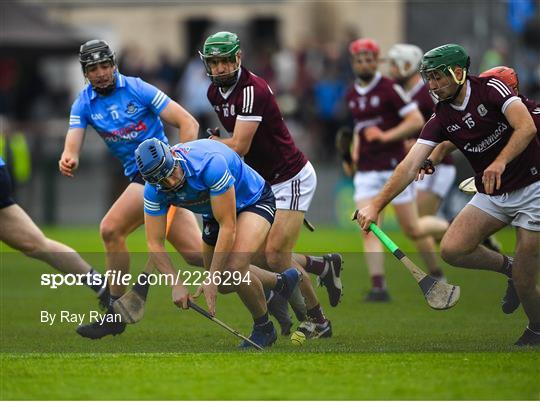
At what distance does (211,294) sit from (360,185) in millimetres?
4775

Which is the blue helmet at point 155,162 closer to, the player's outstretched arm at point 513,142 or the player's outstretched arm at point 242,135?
the player's outstretched arm at point 242,135

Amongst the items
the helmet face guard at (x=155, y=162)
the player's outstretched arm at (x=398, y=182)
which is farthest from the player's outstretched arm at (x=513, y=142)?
the helmet face guard at (x=155, y=162)

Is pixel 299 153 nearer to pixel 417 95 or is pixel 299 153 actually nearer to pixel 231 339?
pixel 231 339

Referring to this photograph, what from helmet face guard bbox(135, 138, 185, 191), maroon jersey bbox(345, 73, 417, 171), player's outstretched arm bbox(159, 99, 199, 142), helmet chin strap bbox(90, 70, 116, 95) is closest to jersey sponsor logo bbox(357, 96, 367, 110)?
maroon jersey bbox(345, 73, 417, 171)

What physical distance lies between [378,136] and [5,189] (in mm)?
4275

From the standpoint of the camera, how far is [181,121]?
11102mm

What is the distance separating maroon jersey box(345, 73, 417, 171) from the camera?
13867 millimetres

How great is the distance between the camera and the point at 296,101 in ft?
87.9

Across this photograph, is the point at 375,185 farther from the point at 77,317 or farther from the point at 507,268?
the point at 77,317

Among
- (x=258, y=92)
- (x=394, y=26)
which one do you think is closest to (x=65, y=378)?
(x=258, y=92)

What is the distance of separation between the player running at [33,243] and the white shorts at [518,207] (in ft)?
10.8

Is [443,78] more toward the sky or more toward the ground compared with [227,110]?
more toward the sky

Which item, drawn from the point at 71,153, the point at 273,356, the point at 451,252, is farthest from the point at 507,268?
the point at 71,153

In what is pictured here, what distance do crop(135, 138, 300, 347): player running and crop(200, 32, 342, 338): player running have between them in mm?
476
